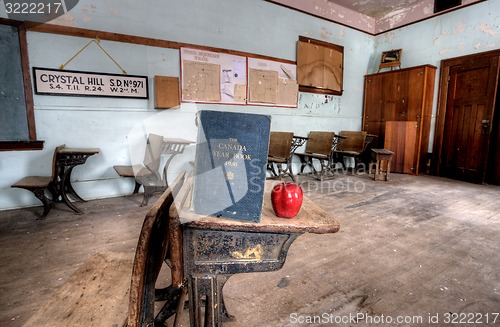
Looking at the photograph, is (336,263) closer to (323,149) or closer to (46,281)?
(46,281)

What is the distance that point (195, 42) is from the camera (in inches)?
165

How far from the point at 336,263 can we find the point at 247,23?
4.24m

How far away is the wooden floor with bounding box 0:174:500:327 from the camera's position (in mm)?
1450

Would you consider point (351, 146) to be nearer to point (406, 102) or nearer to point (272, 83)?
point (406, 102)

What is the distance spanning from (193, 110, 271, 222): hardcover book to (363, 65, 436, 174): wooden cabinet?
5.70 meters

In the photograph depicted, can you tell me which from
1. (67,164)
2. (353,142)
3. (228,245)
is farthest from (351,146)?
(228,245)

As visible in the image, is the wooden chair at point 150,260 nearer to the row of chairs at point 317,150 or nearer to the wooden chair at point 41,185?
the wooden chair at point 41,185

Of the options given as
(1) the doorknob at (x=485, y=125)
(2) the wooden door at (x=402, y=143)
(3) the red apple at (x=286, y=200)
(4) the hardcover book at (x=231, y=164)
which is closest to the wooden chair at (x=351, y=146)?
(2) the wooden door at (x=402, y=143)

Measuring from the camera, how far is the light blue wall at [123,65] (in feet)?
10.8

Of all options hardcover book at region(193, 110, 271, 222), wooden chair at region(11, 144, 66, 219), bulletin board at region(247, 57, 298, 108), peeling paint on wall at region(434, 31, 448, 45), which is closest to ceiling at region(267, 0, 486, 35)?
peeling paint on wall at region(434, 31, 448, 45)

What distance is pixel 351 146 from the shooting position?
5809mm

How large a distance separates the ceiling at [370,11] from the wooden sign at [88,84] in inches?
123

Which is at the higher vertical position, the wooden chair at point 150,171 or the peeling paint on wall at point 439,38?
the peeling paint on wall at point 439,38

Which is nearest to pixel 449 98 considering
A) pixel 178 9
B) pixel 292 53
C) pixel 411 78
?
pixel 411 78
